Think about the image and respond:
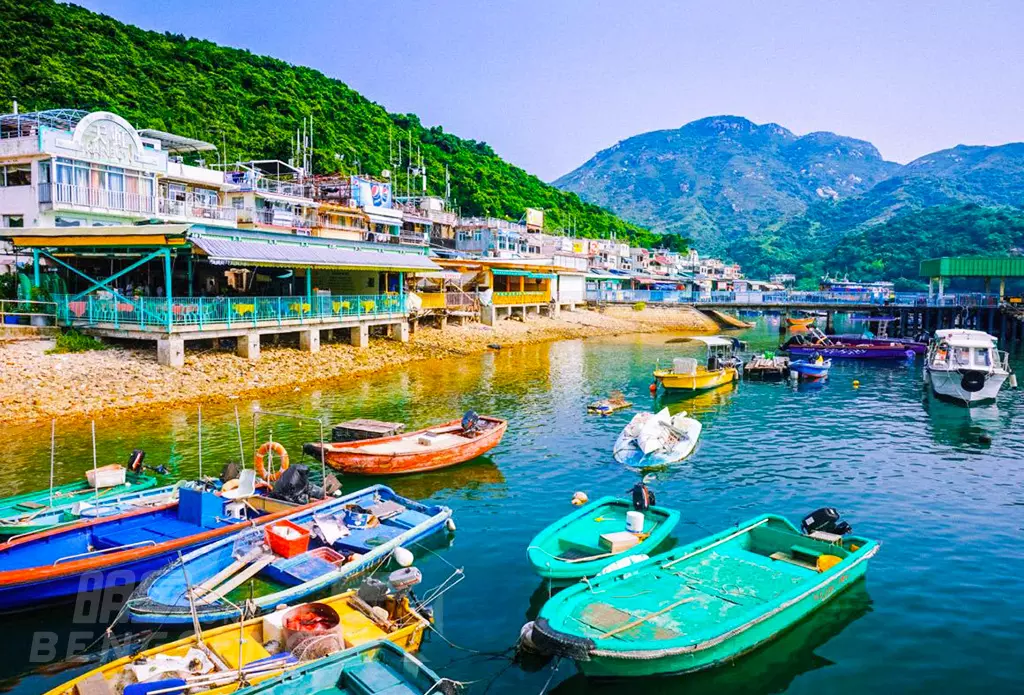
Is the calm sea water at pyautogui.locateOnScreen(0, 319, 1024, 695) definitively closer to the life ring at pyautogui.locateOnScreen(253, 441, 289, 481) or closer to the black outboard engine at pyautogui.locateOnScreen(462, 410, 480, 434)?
the black outboard engine at pyautogui.locateOnScreen(462, 410, 480, 434)

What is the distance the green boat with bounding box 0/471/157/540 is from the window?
29.1 metres

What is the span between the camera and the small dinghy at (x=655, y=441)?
22.8 metres

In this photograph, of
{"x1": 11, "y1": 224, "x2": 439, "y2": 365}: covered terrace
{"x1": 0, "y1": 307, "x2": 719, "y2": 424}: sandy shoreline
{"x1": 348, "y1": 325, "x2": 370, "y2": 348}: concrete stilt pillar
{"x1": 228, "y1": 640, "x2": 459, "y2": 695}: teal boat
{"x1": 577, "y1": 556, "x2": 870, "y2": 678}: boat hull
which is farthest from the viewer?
{"x1": 348, "y1": 325, "x2": 370, "y2": 348}: concrete stilt pillar

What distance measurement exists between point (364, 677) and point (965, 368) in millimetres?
35880

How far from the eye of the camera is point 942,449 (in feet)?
85.0

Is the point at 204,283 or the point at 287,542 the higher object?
the point at 204,283

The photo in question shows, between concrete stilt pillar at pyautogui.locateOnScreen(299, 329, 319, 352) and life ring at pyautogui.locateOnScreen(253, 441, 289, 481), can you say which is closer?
life ring at pyautogui.locateOnScreen(253, 441, 289, 481)

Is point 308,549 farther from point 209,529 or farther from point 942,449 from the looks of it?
point 942,449

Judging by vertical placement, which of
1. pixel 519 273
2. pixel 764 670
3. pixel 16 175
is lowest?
pixel 764 670

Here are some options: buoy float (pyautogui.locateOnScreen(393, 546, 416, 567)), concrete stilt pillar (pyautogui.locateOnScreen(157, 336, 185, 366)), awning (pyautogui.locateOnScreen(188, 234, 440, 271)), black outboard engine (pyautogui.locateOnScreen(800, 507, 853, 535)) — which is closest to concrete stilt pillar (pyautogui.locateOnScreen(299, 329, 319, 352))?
awning (pyautogui.locateOnScreen(188, 234, 440, 271))

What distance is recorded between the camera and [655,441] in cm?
2334

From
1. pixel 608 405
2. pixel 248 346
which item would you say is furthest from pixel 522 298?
pixel 608 405

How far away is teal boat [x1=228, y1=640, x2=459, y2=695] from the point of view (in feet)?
29.5

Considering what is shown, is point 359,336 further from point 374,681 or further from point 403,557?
point 374,681
